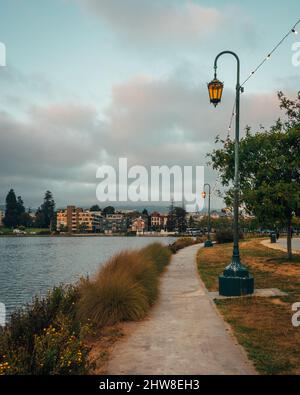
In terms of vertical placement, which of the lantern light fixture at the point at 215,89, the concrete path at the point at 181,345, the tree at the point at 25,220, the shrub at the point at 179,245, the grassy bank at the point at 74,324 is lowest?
the shrub at the point at 179,245

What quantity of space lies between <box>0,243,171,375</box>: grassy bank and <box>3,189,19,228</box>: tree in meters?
155

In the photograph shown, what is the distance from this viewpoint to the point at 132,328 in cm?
829

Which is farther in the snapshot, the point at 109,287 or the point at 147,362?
the point at 109,287

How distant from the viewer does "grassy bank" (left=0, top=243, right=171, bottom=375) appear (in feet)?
16.9

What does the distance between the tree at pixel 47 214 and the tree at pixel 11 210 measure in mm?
13393

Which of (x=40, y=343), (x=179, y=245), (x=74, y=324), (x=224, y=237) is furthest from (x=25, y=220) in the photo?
(x=40, y=343)

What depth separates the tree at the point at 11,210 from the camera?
15675 cm

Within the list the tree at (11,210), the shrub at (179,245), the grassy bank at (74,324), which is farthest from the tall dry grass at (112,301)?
the tree at (11,210)

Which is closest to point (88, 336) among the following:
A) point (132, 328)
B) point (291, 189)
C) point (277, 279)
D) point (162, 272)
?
point (132, 328)

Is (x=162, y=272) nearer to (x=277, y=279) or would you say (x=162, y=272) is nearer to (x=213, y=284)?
(x=213, y=284)

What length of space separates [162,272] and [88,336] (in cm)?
1082

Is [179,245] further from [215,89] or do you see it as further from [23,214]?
[23,214]

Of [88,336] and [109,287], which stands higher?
[109,287]

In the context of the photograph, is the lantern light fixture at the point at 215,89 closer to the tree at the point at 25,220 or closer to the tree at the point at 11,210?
the tree at the point at 11,210
